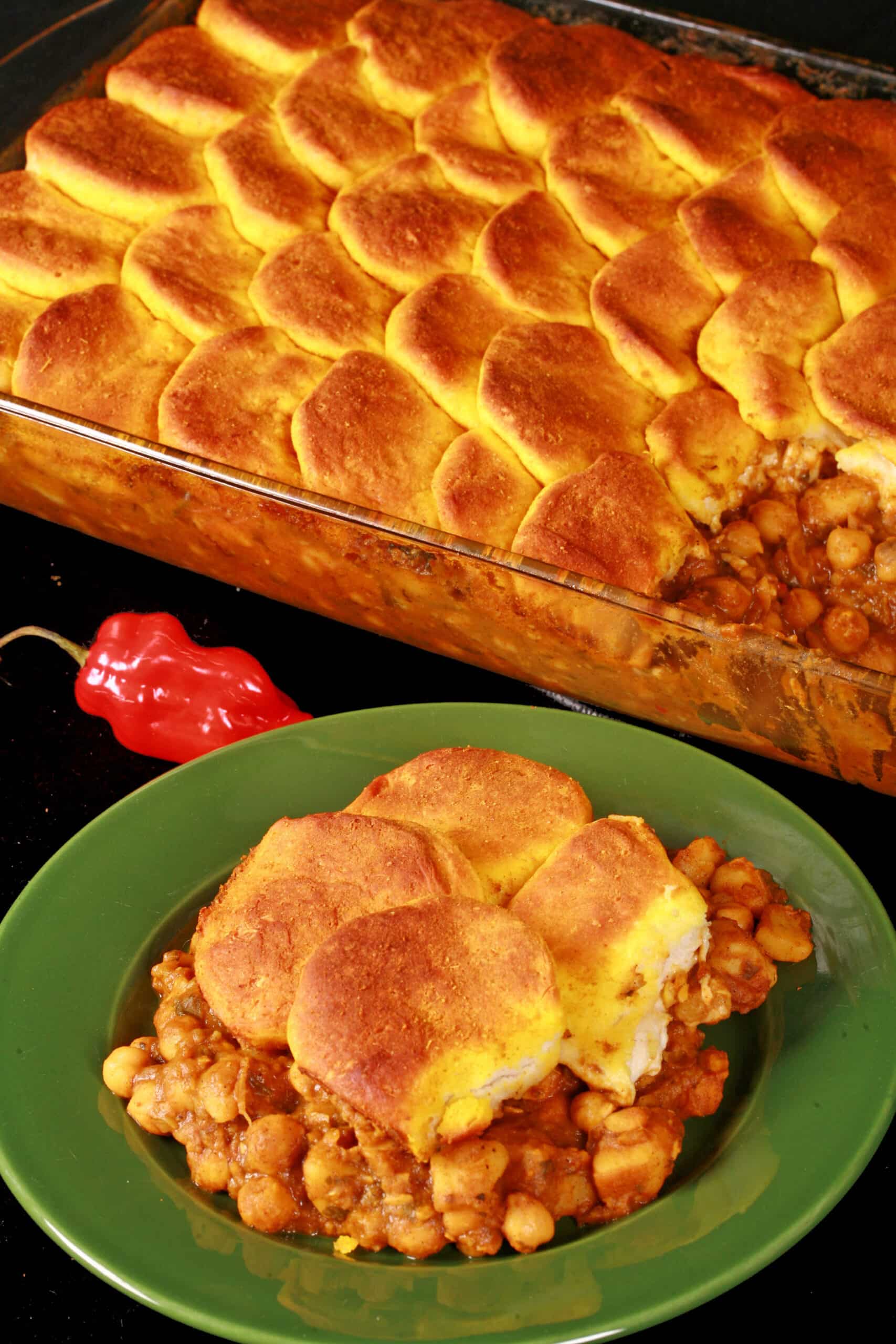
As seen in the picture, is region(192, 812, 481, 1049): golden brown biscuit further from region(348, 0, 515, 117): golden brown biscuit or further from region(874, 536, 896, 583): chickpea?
region(348, 0, 515, 117): golden brown biscuit

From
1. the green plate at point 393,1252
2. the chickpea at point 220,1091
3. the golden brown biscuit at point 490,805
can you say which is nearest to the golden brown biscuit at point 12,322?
the green plate at point 393,1252

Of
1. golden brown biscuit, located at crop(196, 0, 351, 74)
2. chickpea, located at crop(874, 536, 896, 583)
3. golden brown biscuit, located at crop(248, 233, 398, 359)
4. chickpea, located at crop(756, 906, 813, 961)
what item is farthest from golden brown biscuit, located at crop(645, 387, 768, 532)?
golden brown biscuit, located at crop(196, 0, 351, 74)


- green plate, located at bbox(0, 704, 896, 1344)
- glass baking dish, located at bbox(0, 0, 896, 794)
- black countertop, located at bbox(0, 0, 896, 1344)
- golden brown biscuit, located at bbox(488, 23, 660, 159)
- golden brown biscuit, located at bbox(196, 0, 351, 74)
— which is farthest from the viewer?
golden brown biscuit, located at bbox(196, 0, 351, 74)

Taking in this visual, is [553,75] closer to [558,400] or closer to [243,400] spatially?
[558,400]

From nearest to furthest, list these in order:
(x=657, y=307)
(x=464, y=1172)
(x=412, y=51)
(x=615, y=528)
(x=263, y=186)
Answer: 1. (x=464, y=1172)
2. (x=615, y=528)
3. (x=657, y=307)
4. (x=263, y=186)
5. (x=412, y=51)

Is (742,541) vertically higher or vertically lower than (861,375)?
lower

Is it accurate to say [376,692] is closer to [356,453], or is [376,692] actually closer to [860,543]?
[356,453]

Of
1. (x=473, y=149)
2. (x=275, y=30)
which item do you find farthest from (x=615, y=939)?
(x=275, y=30)
